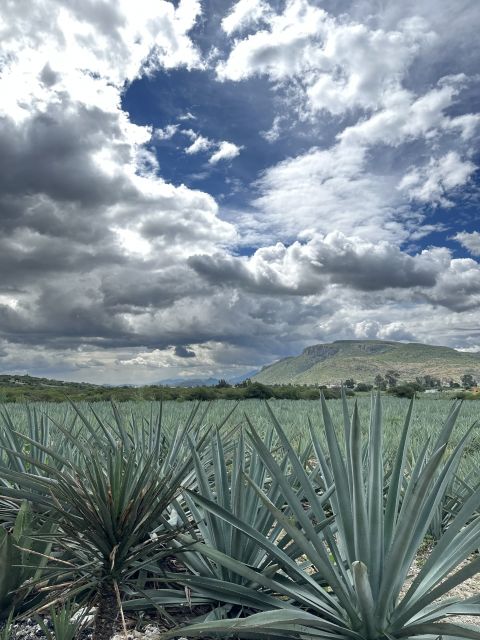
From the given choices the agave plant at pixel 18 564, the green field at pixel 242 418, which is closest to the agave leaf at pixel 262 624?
the agave plant at pixel 18 564

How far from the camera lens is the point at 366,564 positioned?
2068 millimetres

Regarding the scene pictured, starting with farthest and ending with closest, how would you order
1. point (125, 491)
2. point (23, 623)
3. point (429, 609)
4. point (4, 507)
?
1. point (4, 507)
2. point (125, 491)
3. point (23, 623)
4. point (429, 609)

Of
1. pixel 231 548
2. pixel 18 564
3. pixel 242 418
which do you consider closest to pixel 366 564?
pixel 231 548

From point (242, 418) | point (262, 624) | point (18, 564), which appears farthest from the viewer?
point (242, 418)

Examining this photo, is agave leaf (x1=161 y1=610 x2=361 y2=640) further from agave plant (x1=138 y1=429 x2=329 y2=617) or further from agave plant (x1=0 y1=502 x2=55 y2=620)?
agave plant (x1=0 y1=502 x2=55 y2=620)

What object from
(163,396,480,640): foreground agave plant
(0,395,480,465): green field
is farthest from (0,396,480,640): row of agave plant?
(0,395,480,465): green field

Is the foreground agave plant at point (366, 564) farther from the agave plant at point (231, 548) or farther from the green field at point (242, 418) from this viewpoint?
the green field at point (242, 418)

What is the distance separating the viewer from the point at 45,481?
9.25ft

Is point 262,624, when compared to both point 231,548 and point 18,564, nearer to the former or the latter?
point 231,548

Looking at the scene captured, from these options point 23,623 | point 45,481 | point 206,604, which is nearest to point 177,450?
point 45,481

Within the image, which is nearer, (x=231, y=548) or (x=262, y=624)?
(x=262, y=624)

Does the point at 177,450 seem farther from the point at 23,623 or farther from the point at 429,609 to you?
the point at 429,609

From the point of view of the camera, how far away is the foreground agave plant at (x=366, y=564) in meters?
1.80

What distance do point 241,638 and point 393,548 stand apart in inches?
30.3
